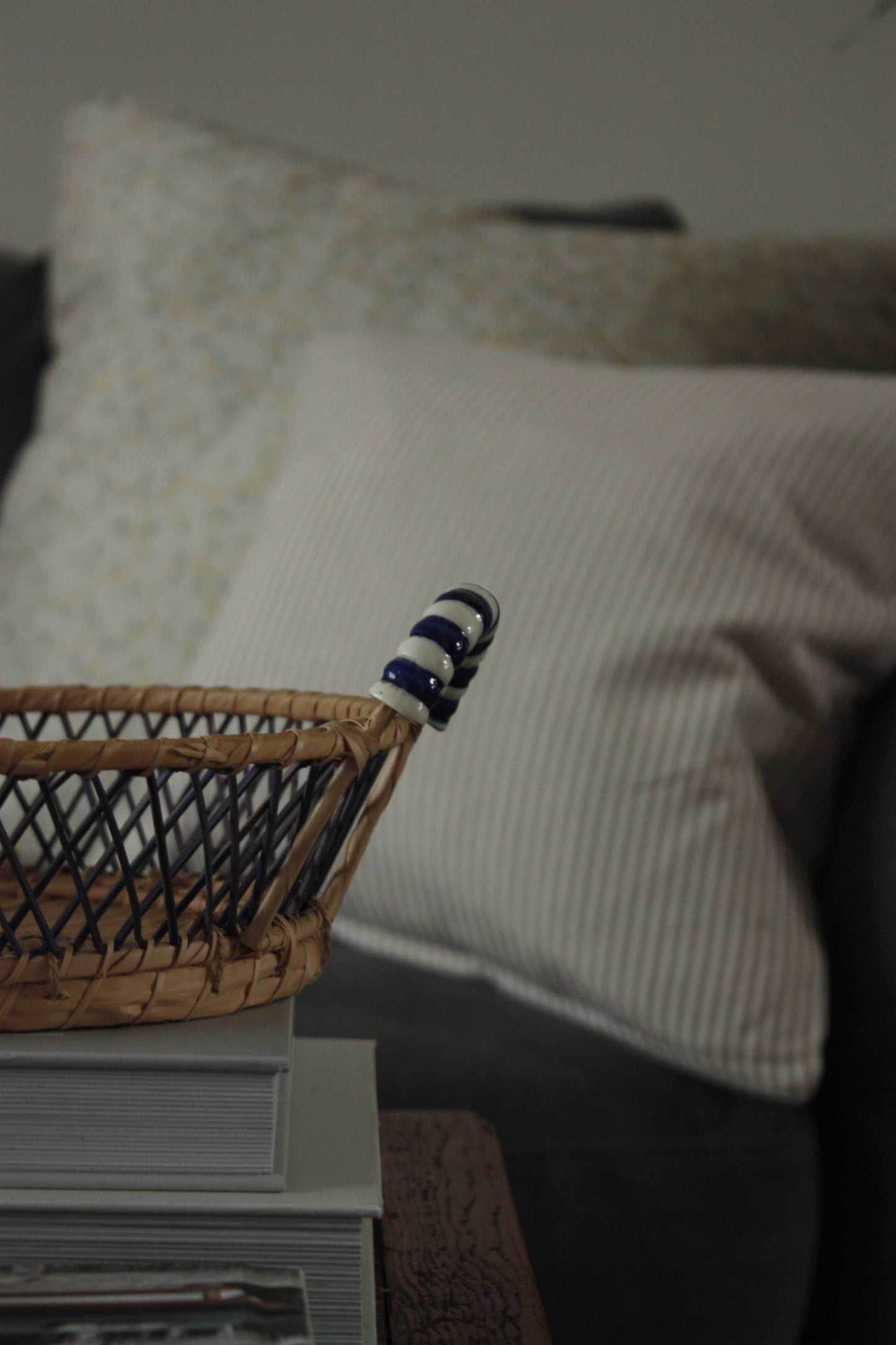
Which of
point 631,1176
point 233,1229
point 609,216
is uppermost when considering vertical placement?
point 609,216

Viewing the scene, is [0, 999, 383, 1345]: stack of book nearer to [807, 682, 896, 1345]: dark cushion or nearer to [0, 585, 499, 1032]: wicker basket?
[0, 585, 499, 1032]: wicker basket

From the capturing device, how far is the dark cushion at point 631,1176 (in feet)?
1.94

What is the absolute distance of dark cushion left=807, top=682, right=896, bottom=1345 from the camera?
2.07 ft

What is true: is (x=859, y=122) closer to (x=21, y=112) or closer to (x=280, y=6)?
(x=280, y=6)

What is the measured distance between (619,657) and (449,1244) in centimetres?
35

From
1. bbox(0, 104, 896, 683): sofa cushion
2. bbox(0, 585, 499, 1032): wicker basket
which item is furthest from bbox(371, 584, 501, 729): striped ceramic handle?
bbox(0, 104, 896, 683): sofa cushion

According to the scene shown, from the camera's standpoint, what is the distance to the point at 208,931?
34 cm

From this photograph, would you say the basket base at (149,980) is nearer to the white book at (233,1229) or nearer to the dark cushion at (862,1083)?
the white book at (233,1229)

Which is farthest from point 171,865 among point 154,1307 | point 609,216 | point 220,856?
point 609,216

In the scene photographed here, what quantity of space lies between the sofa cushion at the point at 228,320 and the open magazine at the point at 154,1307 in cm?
67

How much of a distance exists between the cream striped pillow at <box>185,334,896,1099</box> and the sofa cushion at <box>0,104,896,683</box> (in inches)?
7.5

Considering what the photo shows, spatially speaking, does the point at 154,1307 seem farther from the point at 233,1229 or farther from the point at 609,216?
the point at 609,216

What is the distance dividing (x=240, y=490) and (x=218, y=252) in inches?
9.6

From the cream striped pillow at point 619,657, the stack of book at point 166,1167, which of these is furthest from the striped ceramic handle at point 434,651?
the cream striped pillow at point 619,657
